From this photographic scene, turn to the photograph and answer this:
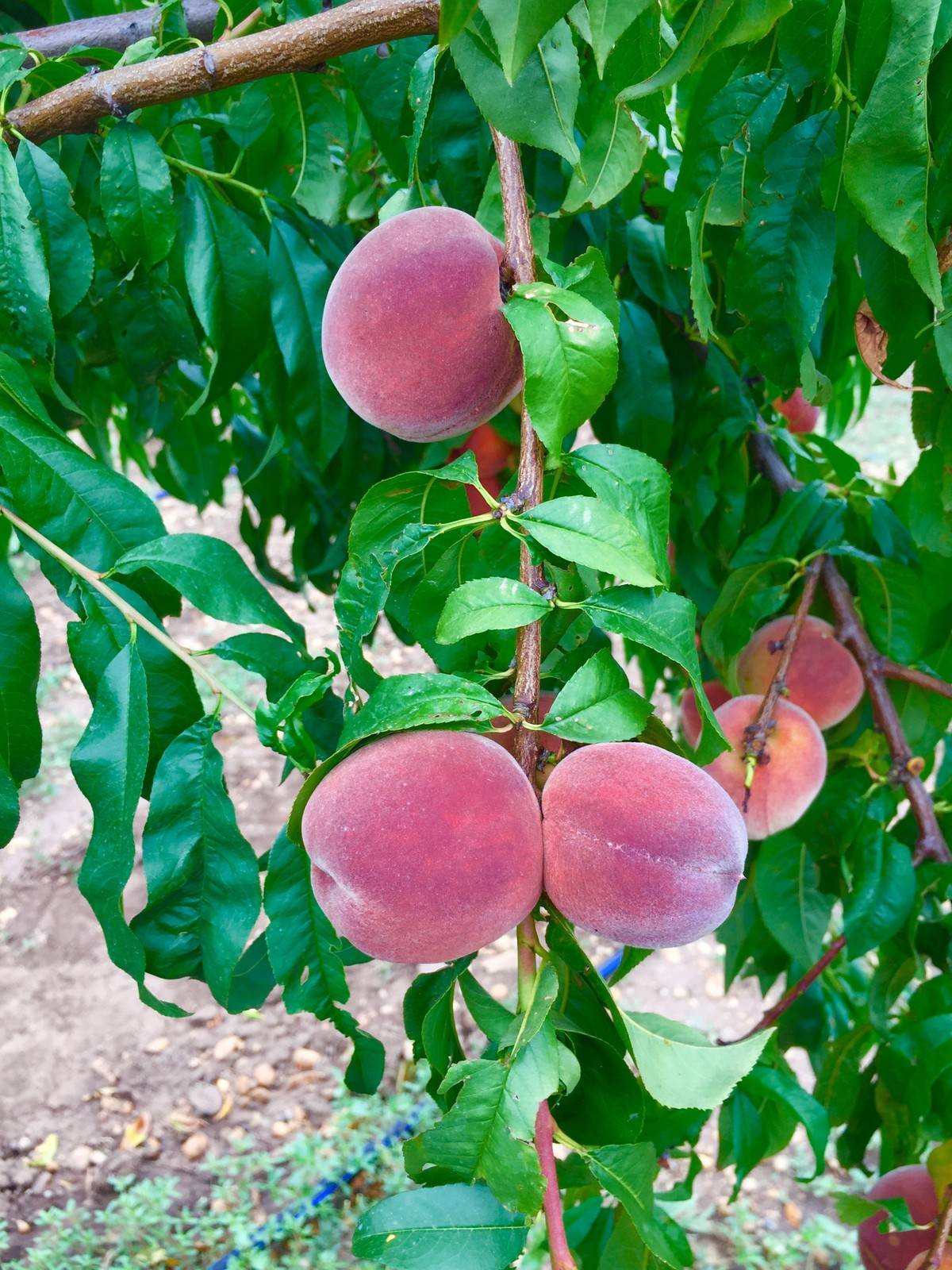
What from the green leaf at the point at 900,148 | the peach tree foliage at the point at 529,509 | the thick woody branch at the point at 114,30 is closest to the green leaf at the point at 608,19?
the peach tree foliage at the point at 529,509

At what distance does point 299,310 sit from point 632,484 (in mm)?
473

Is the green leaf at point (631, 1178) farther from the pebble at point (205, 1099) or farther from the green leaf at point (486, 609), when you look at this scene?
the pebble at point (205, 1099)

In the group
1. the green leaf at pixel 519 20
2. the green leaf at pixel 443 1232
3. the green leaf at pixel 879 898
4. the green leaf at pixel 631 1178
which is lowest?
the green leaf at pixel 879 898

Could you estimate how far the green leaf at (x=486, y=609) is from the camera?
0.55 meters

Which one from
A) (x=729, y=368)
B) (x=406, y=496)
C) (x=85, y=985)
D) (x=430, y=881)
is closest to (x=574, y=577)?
(x=406, y=496)

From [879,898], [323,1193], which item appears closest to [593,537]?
[879,898]

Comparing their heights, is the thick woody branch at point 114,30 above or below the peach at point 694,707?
above

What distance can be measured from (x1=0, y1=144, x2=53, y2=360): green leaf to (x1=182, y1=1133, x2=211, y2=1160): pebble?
1.96m

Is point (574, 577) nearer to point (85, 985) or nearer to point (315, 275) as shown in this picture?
point (315, 275)

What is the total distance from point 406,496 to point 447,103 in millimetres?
377

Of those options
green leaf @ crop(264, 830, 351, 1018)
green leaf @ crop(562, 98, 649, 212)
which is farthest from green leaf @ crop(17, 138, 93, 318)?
green leaf @ crop(264, 830, 351, 1018)

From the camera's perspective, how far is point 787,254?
754 mm

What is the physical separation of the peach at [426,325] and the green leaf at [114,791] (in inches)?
10.0

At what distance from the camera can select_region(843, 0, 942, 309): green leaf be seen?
0.50 metres
